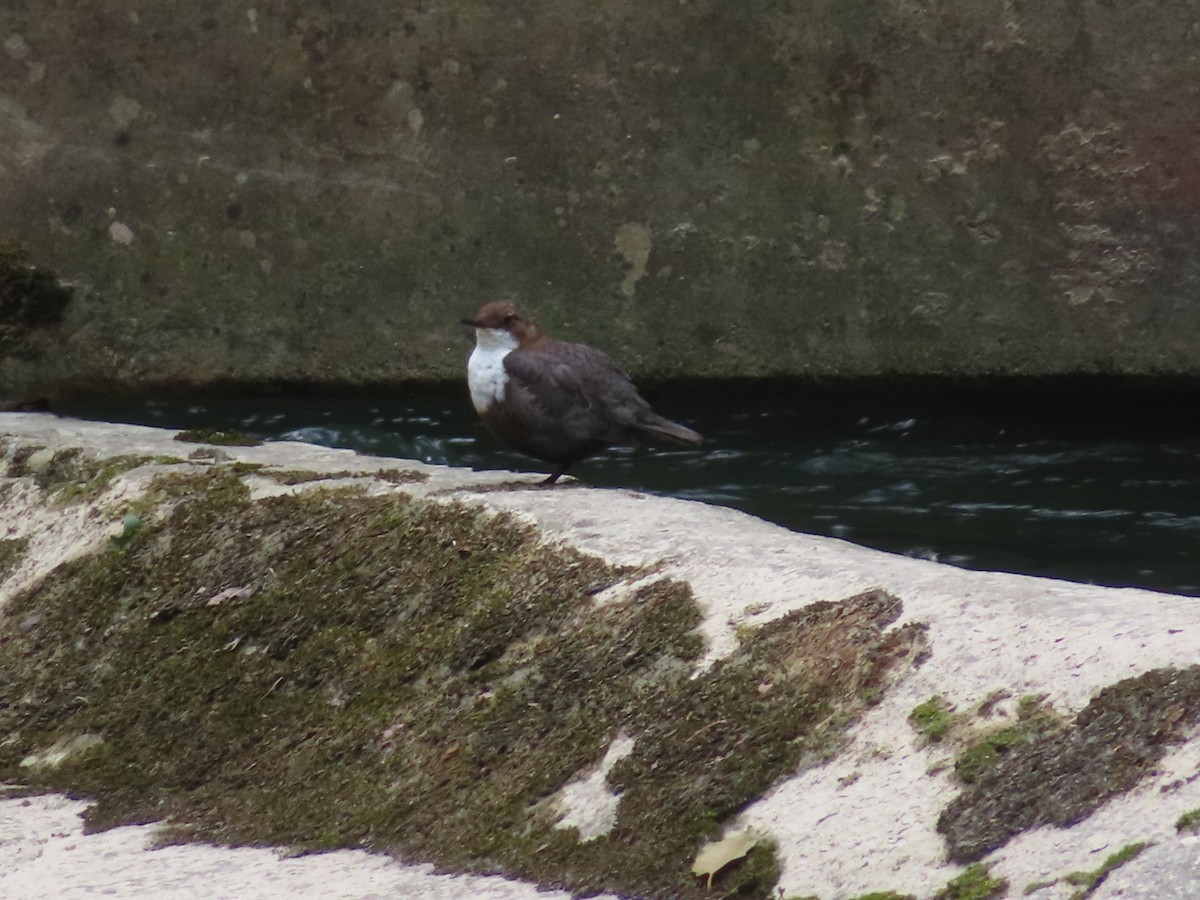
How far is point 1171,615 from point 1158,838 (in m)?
0.63

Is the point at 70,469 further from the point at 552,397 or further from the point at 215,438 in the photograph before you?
the point at 552,397

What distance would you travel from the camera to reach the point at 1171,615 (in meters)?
2.41

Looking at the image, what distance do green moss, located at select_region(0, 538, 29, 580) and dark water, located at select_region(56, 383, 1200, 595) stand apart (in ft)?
6.77

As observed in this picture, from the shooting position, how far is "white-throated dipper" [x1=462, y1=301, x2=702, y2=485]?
4.34 metres

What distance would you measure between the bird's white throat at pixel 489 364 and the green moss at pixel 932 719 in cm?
231

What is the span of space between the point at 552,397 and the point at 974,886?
8.44 feet

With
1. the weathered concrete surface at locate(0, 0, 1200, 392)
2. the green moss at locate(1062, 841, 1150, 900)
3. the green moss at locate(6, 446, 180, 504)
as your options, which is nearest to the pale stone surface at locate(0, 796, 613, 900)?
the green moss at locate(1062, 841, 1150, 900)

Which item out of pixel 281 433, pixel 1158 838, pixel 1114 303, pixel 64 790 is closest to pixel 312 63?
pixel 281 433

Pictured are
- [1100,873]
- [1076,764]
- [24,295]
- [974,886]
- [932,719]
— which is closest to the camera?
[1100,873]

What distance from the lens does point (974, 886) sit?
6.37ft

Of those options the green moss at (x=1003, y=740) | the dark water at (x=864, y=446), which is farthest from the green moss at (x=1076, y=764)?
the dark water at (x=864, y=446)

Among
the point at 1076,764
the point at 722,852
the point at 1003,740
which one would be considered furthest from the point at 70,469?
the point at 1076,764

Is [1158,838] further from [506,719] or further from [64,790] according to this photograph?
[64,790]

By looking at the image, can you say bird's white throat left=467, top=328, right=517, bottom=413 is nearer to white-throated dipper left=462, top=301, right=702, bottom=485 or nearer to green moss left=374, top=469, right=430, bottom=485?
white-throated dipper left=462, top=301, right=702, bottom=485
